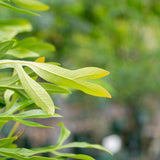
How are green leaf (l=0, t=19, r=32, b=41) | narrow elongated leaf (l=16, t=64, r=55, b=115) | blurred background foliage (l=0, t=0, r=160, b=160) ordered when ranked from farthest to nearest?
1. blurred background foliage (l=0, t=0, r=160, b=160)
2. green leaf (l=0, t=19, r=32, b=41)
3. narrow elongated leaf (l=16, t=64, r=55, b=115)

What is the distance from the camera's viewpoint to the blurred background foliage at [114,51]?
2.40 metres

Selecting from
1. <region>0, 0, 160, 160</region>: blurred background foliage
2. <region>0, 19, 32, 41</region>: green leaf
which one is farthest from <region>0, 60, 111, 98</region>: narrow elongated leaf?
<region>0, 0, 160, 160</region>: blurred background foliage

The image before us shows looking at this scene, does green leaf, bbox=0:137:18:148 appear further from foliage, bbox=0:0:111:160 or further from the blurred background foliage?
the blurred background foliage

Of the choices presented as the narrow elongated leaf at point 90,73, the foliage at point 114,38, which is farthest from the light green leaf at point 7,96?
the foliage at point 114,38

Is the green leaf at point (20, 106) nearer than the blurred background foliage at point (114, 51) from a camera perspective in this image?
Yes

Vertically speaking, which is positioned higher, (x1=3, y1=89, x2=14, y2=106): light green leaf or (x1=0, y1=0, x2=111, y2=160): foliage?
(x1=0, y1=0, x2=111, y2=160): foliage

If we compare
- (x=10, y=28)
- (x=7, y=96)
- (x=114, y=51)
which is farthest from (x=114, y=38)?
(x=7, y=96)

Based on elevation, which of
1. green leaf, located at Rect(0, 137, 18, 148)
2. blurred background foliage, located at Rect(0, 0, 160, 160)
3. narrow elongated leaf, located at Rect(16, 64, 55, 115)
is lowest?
blurred background foliage, located at Rect(0, 0, 160, 160)

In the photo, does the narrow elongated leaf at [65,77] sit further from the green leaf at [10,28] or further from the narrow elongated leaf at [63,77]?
the green leaf at [10,28]

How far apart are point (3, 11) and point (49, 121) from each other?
158cm

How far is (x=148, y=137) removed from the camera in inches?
150

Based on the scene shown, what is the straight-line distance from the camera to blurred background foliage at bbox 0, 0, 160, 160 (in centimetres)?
240

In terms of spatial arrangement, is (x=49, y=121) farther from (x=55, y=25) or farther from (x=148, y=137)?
(x=148, y=137)

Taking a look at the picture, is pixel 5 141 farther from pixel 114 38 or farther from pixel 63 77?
pixel 114 38
